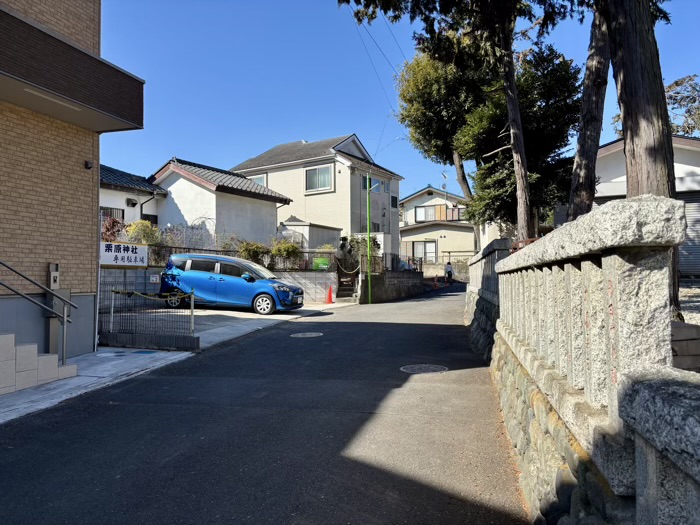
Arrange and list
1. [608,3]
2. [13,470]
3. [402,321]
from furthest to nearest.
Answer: [402,321] → [608,3] → [13,470]

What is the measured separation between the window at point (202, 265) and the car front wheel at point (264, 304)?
1.90m

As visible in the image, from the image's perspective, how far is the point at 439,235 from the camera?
42.8 metres

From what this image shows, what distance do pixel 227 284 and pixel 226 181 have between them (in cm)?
1069

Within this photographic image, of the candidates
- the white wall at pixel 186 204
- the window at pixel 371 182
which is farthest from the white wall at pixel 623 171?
the white wall at pixel 186 204

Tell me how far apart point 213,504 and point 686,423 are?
3.26 metres

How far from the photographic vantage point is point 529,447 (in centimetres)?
372

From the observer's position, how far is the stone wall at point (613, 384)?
1.47 meters

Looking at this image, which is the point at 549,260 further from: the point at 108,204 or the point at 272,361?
the point at 108,204

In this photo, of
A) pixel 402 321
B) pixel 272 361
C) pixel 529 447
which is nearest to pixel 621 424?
pixel 529 447

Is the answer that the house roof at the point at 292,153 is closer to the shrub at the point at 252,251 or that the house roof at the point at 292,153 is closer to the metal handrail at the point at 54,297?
the shrub at the point at 252,251

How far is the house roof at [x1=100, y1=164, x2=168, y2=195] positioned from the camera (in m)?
21.3

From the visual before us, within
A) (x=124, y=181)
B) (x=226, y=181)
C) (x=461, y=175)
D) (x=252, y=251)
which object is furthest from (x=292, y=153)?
(x=461, y=175)

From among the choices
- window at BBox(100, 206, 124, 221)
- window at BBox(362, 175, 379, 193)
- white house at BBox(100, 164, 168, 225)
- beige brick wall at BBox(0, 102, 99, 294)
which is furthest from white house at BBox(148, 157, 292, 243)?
beige brick wall at BBox(0, 102, 99, 294)

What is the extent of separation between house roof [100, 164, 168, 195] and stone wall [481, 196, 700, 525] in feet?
71.4
